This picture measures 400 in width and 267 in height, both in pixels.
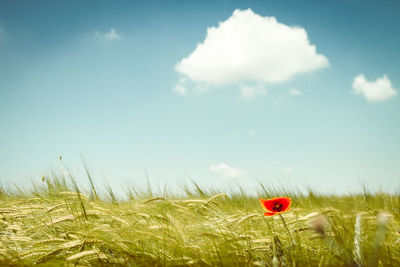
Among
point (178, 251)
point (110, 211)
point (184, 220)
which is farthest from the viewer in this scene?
point (184, 220)

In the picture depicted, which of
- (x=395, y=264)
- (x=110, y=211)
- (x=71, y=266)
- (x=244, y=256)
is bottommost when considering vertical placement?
(x=395, y=264)

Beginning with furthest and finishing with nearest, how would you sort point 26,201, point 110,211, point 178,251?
point 26,201 < point 110,211 < point 178,251

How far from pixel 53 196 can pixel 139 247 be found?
83.7 inches

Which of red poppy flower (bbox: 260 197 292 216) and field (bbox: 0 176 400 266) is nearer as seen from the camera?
field (bbox: 0 176 400 266)

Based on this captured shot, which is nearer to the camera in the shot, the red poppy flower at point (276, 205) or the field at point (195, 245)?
the field at point (195, 245)

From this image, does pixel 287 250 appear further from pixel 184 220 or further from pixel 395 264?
pixel 184 220

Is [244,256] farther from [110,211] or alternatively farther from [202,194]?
[202,194]

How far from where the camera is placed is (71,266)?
47.5 inches

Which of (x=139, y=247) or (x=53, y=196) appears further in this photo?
(x=53, y=196)

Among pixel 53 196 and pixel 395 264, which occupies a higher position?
pixel 53 196

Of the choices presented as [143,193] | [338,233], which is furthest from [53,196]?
[338,233]

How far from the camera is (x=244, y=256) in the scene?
1.30 meters

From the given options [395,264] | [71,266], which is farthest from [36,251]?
[395,264]

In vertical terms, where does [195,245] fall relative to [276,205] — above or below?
below
